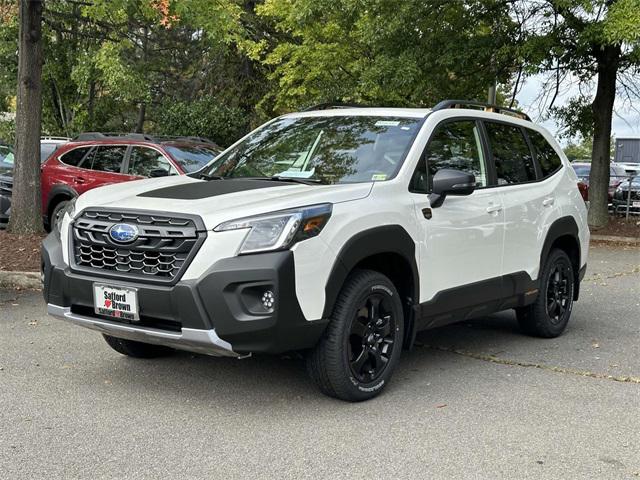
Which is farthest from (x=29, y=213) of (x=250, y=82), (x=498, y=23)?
(x=250, y=82)

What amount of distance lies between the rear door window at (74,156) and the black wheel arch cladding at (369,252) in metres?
8.33

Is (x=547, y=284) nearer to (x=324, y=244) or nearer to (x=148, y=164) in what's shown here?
(x=324, y=244)

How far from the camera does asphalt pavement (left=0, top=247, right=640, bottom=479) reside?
3762 mm

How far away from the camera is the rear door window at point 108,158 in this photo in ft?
38.1

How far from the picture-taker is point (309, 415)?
14.7 ft

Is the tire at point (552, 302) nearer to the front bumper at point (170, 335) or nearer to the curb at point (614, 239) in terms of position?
the front bumper at point (170, 335)

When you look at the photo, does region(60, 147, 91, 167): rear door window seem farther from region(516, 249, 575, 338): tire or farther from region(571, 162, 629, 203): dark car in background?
region(571, 162, 629, 203): dark car in background

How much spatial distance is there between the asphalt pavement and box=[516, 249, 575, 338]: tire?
0.55 ft

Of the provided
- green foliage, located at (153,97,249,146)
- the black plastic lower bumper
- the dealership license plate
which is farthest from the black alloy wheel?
green foliage, located at (153,97,249,146)

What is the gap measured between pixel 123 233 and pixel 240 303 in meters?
0.83

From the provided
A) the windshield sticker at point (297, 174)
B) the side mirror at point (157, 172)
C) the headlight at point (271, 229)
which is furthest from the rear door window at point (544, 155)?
the side mirror at point (157, 172)

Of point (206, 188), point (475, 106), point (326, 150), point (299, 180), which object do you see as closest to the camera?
point (206, 188)

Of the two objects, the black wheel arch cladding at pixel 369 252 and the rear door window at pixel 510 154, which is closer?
Result: the black wheel arch cladding at pixel 369 252

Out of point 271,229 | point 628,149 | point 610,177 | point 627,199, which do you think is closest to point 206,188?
point 271,229
